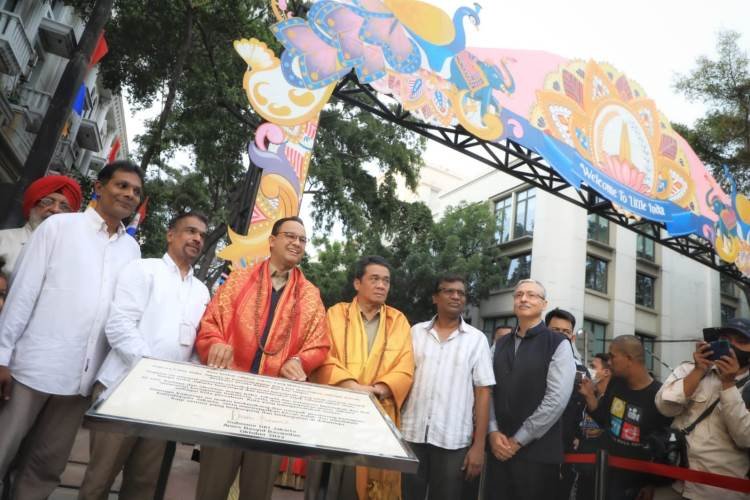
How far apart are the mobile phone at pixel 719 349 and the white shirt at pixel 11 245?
12.6ft

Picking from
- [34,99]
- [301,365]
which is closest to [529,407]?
[301,365]

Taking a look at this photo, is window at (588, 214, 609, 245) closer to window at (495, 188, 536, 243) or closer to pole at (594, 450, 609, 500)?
window at (495, 188, 536, 243)

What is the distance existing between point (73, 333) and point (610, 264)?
19.5 m

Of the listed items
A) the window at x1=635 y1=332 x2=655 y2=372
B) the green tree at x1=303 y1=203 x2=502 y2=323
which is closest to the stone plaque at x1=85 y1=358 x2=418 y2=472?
the green tree at x1=303 y1=203 x2=502 y2=323

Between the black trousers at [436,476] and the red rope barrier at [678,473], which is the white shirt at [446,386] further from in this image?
the red rope barrier at [678,473]

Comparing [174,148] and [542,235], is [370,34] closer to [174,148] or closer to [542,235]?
[174,148]

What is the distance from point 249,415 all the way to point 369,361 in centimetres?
123

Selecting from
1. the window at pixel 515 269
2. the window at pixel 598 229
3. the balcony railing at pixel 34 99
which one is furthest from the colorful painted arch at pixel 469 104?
the balcony railing at pixel 34 99

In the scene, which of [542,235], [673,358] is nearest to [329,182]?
[542,235]

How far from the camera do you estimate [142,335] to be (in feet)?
8.16

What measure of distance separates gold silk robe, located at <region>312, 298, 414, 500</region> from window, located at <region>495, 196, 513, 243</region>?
710 inches

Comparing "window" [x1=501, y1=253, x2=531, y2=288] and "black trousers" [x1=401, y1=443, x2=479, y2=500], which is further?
"window" [x1=501, y1=253, x2=531, y2=288]

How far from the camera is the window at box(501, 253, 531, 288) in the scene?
19312 mm

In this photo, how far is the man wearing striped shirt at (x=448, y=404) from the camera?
115 inches
